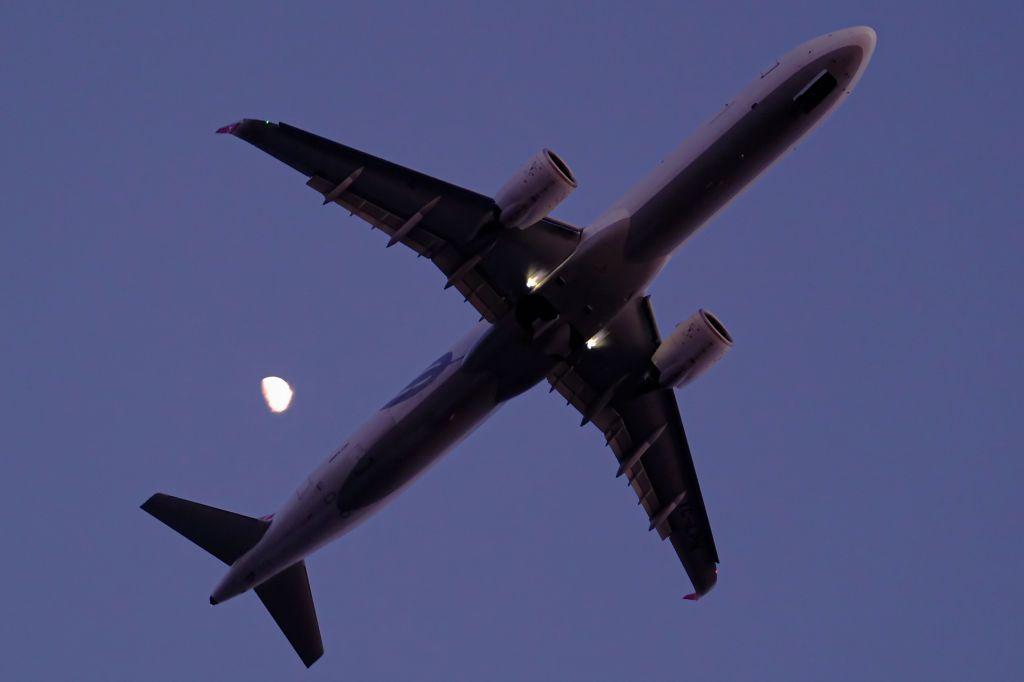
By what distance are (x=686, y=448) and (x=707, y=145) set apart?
12663 millimetres

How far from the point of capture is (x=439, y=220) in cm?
3544

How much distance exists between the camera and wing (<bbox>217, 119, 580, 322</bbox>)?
3419 cm

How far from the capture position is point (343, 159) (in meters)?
34.3

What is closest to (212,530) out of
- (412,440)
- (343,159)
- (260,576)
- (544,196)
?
(260,576)

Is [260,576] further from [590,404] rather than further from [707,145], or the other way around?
[707,145]

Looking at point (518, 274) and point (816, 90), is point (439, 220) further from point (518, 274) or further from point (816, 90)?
point (816, 90)

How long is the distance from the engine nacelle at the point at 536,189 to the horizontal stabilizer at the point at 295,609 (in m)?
15.5

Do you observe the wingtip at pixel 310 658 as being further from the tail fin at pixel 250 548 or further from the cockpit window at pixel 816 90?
the cockpit window at pixel 816 90

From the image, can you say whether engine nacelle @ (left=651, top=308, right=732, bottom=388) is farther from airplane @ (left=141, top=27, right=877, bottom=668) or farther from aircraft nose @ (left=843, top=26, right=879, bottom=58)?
aircraft nose @ (left=843, top=26, right=879, bottom=58)

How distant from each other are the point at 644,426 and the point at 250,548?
14742mm

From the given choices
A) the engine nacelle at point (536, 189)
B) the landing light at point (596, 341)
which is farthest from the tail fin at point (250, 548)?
the engine nacelle at point (536, 189)

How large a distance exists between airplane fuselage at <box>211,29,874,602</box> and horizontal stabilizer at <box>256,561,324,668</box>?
2647mm

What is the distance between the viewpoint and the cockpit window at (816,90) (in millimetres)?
32781

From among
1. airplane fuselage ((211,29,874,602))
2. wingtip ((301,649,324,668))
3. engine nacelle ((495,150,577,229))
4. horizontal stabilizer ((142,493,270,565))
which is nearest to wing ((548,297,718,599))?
airplane fuselage ((211,29,874,602))
